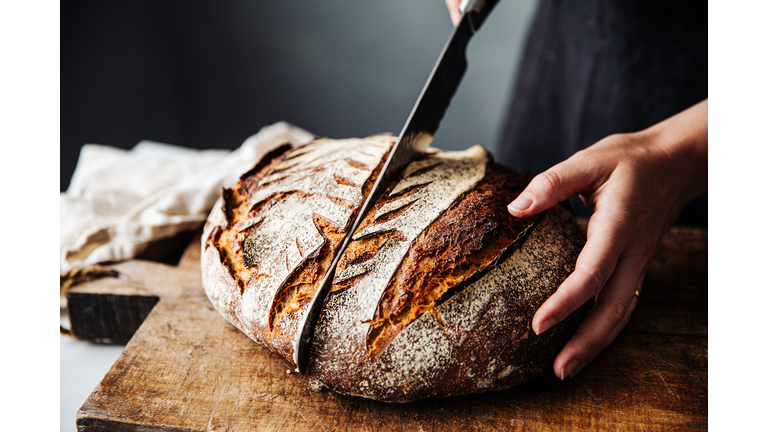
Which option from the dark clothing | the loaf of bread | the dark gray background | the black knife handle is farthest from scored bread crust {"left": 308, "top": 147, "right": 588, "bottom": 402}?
the dark gray background

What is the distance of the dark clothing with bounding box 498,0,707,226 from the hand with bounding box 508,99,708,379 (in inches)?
27.5

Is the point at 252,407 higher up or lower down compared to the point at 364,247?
lower down

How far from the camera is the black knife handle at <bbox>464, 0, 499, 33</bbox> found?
1.18 m

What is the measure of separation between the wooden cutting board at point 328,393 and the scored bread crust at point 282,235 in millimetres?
104

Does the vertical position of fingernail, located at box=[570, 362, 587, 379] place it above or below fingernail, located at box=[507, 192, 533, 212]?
below

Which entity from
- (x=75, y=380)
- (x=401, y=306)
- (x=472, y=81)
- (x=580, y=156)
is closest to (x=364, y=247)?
(x=401, y=306)

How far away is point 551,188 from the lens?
97 cm

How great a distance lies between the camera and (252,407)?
0.95 m

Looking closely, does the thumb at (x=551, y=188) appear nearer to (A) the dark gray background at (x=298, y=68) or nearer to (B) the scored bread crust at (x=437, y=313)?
(B) the scored bread crust at (x=437, y=313)

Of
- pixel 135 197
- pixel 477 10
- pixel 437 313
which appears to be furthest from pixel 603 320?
pixel 135 197

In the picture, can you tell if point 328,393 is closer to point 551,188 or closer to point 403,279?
point 403,279

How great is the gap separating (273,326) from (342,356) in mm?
157

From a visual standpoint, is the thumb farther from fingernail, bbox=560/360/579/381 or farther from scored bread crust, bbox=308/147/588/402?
fingernail, bbox=560/360/579/381
